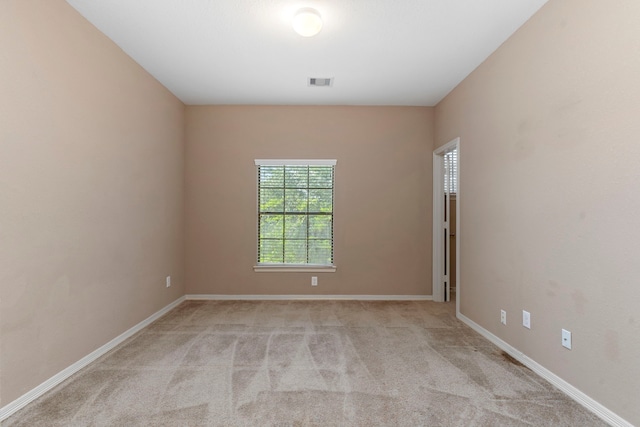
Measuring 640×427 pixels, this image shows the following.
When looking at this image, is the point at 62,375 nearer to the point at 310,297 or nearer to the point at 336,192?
the point at 310,297

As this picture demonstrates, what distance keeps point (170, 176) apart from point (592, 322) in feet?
14.0

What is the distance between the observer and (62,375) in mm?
2201

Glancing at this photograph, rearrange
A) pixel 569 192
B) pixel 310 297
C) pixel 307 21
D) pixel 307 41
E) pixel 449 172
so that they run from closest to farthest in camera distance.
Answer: pixel 569 192
pixel 307 21
pixel 307 41
pixel 310 297
pixel 449 172

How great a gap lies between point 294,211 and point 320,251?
27.0 inches

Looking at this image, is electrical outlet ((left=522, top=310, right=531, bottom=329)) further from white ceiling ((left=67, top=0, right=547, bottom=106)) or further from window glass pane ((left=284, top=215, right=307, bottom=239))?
window glass pane ((left=284, top=215, right=307, bottom=239))

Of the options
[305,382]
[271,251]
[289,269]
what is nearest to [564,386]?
[305,382]

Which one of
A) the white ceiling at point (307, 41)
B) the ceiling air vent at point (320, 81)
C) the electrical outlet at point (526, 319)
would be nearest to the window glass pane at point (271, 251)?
the white ceiling at point (307, 41)

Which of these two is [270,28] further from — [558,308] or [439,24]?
[558,308]

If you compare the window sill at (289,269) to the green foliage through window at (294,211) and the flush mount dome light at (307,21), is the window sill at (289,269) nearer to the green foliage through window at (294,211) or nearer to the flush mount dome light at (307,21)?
the green foliage through window at (294,211)

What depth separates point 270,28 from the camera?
8.39 ft

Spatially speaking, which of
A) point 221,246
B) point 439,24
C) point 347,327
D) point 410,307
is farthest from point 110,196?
point 410,307

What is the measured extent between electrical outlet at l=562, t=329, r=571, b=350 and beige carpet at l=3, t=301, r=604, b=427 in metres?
0.33

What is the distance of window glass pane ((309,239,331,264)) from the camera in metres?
4.43

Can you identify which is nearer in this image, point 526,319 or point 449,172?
point 526,319
